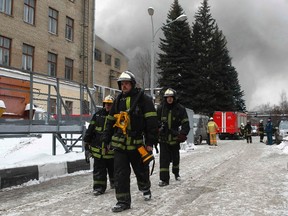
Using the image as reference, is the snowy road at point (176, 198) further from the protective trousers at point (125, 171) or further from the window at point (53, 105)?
the window at point (53, 105)

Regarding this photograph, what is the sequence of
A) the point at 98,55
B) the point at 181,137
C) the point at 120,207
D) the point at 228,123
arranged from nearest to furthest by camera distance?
1. the point at 120,207
2. the point at 181,137
3. the point at 228,123
4. the point at 98,55

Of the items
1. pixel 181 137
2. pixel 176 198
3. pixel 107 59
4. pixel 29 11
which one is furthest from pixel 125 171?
pixel 107 59

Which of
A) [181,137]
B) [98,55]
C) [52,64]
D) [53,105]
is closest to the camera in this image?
[181,137]

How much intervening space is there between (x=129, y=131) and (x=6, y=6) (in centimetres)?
2222

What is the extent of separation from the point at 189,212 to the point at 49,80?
22.9ft

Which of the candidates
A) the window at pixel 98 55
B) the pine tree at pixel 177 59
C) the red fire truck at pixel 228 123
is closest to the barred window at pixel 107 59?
the window at pixel 98 55

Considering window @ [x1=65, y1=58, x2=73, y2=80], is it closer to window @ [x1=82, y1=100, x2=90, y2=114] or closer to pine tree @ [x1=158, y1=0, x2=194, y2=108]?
pine tree @ [x1=158, y1=0, x2=194, y2=108]

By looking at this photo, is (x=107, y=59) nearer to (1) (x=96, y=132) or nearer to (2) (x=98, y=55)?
(2) (x=98, y=55)

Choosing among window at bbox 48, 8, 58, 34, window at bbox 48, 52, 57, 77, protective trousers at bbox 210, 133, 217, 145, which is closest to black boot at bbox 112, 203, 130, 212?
protective trousers at bbox 210, 133, 217, 145

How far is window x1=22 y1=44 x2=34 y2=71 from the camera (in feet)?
88.1

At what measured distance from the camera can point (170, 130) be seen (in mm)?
8141

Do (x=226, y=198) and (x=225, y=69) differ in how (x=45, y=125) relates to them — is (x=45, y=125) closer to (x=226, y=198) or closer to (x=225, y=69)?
(x=226, y=198)

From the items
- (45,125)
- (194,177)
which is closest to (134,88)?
(194,177)

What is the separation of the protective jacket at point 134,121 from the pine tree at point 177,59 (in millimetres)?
40072
